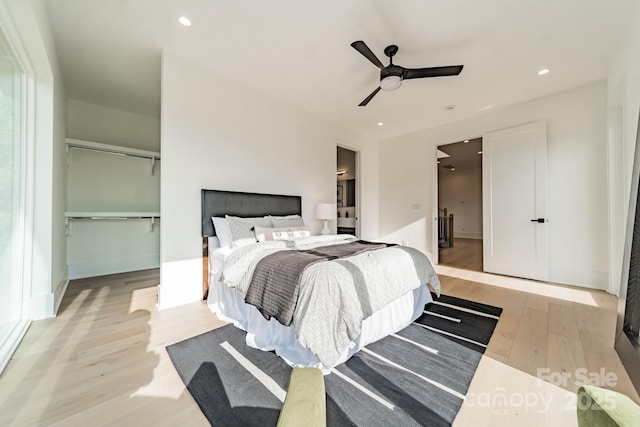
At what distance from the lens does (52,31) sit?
238 cm

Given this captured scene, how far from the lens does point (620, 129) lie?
9.65ft

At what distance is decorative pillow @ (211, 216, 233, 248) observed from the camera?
2.82m

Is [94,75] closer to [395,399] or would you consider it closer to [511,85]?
[395,399]

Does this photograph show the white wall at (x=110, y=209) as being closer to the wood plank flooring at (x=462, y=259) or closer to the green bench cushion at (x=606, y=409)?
the green bench cushion at (x=606, y=409)

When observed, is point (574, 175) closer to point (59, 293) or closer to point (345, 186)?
point (345, 186)

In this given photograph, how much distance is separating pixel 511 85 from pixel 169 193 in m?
4.56

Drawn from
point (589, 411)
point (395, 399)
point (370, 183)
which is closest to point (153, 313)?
point (395, 399)

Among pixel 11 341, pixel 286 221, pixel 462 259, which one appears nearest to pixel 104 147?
pixel 11 341

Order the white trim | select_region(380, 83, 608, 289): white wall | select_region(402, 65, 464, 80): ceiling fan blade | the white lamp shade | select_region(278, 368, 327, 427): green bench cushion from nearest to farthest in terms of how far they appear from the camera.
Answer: select_region(278, 368, 327, 427): green bench cushion → select_region(402, 65, 464, 80): ceiling fan blade → the white trim → select_region(380, 83, 608, 289): white wall → the white lamp shade

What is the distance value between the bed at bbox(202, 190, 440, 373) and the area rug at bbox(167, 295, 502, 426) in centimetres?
12

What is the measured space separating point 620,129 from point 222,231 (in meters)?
4.93

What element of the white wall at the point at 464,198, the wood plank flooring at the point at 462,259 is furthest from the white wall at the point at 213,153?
the white wall at the point at 464,198

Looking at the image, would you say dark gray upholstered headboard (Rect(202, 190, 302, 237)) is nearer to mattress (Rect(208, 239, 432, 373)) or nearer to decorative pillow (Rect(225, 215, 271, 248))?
decorative pillow (Rect(225, 215, 271, 248))

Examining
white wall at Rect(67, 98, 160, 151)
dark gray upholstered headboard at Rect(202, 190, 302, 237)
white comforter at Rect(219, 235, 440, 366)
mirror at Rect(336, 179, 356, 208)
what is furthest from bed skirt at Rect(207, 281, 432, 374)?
mirror at Rect(336, 179, 356, 208)
